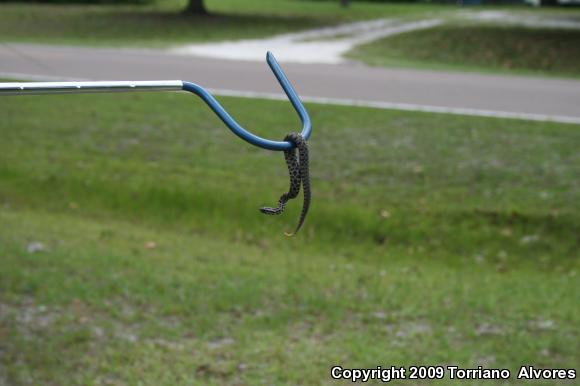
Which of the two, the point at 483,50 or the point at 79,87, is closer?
the point at 79,87

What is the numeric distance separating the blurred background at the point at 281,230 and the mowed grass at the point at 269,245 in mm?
20

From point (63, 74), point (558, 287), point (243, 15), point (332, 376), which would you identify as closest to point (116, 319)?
point (332, 376)

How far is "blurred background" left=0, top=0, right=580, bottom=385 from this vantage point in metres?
4.96

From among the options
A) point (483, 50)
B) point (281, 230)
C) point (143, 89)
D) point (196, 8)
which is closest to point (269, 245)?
point (281, 230)

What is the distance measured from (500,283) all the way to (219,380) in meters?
2.58

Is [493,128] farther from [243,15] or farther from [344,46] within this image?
[243,15]

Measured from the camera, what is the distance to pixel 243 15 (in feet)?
88.6

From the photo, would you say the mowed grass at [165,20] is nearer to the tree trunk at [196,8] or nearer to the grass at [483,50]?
the tree trunk at [196,8]

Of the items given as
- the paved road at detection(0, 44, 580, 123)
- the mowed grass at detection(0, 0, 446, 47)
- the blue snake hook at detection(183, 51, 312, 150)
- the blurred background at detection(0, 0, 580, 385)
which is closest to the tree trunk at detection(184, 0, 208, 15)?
the mowed grass at detection(0, 0, 446, 47)

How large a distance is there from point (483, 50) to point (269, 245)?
43.1 feet

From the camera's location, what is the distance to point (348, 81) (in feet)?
44.1

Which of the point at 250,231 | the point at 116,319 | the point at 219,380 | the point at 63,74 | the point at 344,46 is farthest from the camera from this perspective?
the point at 344,46

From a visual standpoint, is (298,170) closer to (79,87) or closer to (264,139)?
→ (264,139)

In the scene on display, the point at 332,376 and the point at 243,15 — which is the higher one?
the point at 332,376
